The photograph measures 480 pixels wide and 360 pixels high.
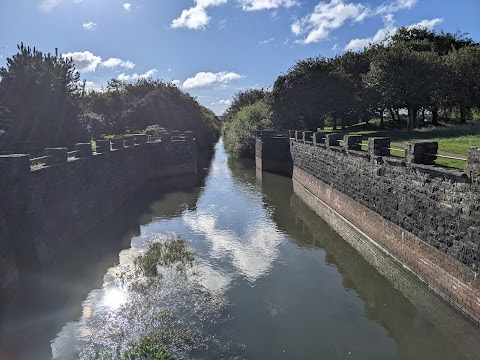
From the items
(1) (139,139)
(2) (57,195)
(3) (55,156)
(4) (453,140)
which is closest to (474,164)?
(2) (57,195)

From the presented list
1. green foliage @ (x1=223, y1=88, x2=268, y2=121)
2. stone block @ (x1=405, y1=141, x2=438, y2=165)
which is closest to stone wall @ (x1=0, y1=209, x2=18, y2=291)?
stone block @ (x1=405, y1=141, x2=438, y2=165)

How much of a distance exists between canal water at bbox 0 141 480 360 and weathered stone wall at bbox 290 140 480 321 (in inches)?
26.9

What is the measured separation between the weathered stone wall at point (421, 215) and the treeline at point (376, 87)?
16667 millimetres

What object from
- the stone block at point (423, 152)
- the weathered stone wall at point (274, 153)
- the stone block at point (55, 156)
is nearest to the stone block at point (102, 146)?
the stone block at point (55, 156)

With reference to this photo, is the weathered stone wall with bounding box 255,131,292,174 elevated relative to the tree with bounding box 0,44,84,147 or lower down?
lower down

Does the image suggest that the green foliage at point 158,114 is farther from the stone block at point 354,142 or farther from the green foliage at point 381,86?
the stone block at point 354,142

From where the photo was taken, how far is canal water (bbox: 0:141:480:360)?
7242mm

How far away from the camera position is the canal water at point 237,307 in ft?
23.8

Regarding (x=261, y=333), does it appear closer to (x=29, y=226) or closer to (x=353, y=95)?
(x=29, y=226)

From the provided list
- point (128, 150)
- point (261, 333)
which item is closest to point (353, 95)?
point (128, 150)

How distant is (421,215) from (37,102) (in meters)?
24.7

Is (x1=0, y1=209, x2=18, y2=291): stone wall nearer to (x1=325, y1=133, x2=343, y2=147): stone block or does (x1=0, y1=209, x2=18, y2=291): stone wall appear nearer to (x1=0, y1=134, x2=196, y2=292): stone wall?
(x1=0, y1=134, x2=196, y2=292): stone wall

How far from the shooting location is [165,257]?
38.3 ft

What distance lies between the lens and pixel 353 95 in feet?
112
